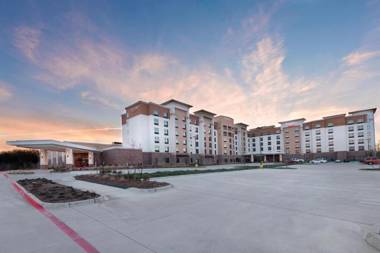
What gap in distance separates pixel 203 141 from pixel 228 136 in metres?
16.2

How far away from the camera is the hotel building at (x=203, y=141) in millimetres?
48156

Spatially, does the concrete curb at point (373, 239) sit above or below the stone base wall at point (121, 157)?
above

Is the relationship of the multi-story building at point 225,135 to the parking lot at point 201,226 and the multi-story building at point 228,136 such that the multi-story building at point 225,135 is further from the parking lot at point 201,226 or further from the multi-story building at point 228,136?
the parking lot at point 201,226

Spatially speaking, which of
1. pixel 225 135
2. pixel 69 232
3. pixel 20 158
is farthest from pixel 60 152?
pixel 225 135

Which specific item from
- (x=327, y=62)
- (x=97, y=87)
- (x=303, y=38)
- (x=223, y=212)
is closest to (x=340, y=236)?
(x=223, y=212)

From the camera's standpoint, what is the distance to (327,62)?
17312 millimetres

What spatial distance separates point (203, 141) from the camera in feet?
237

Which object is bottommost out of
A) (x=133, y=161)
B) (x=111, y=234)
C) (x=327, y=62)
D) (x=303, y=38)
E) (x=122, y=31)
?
(x=133, y=161)

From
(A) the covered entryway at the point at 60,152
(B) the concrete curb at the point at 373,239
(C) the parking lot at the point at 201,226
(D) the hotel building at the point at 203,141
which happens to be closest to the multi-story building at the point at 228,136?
(D) the hotel building at the point at 203,141

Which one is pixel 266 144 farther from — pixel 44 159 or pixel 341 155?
pixel 44 159

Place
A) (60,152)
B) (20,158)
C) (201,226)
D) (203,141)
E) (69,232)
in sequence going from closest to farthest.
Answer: (69,232) → (201,226) → (60,152) → (20,158) → (203,141)

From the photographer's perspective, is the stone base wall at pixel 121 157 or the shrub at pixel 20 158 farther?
the shrub at pixel 20 158

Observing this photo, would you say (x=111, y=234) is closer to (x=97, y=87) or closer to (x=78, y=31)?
(x=78, y=31)

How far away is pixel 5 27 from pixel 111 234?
15.9 meters
